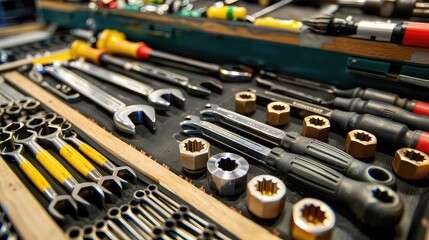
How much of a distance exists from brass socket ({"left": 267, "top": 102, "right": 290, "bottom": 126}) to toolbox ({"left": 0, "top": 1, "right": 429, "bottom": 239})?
0.12ft

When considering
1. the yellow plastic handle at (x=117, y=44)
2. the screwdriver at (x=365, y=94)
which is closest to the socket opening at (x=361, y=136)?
the screwdriver at (x=365, y=94)

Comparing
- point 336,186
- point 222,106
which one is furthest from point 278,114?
point 336,186

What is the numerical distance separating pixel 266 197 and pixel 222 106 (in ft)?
1.90

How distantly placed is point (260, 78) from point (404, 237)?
87 centimetres

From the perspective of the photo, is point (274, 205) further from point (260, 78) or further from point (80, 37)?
→ point (80, 37)

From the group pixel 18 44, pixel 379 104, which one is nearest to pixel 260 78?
pixel 379 104

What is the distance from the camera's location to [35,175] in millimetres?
847

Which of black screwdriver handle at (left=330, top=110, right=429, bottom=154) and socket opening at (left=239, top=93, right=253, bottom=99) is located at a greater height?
black screwdriver handle at (left=330, top=110, right=429, bottom=154)

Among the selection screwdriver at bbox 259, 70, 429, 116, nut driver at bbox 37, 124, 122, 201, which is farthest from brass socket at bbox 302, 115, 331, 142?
nut driver at bbox 37, 124, 122, 201

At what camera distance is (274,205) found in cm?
67

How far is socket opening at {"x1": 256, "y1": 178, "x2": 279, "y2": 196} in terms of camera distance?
727mm

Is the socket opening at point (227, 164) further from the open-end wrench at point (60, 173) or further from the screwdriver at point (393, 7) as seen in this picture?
the screwdriver at point (393, 7)

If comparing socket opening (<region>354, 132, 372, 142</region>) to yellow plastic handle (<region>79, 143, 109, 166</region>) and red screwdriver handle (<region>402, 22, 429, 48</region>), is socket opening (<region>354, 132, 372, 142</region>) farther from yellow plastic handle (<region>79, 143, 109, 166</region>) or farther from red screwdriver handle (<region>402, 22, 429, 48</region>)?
yellow plastic handle (<region>79, 143, 109, 166</region>)

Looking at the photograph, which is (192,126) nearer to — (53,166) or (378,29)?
(53,166)
